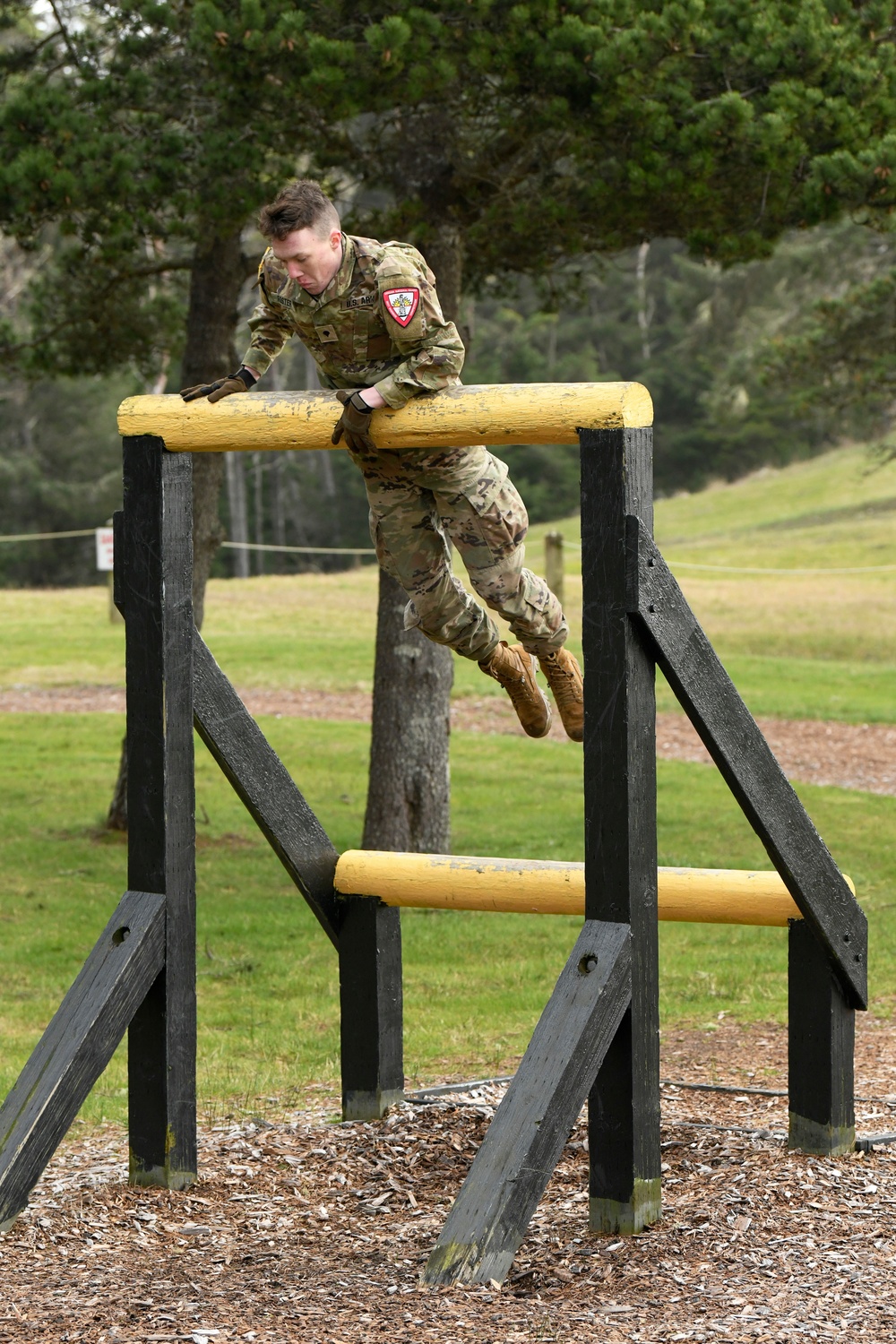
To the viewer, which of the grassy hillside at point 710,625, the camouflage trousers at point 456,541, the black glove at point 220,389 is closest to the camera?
the black glove at point 220,389

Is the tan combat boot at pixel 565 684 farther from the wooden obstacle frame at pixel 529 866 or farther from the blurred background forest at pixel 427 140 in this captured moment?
the blurred background forest at pixel 427 140

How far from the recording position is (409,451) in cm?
404

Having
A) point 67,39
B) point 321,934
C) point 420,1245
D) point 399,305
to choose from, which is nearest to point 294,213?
point 399,305

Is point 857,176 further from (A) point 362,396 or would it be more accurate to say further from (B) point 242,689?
(B) point 242,689

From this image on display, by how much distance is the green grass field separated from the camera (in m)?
6.37

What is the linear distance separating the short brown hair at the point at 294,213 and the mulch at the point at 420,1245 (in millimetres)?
2319

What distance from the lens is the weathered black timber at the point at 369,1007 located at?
448cm

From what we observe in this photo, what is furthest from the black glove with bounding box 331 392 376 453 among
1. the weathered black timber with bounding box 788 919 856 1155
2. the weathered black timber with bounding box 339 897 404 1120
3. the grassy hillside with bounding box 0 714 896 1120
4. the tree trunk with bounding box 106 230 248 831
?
the tree trunk with bounding box 106 230 248 831

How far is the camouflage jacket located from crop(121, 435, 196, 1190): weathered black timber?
16.8 inches

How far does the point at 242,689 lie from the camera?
15602 millimetres

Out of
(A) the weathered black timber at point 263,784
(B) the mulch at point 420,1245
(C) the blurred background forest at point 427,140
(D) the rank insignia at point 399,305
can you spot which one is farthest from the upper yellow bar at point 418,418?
(C) the blurred background forest at point 427,140

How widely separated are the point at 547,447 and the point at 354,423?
129ft

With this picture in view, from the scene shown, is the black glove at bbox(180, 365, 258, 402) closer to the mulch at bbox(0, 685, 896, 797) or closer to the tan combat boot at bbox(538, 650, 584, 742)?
the tan combat boot at bbox(538, 650, 584, 742)

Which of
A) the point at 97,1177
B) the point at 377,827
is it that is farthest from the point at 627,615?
the point at 377,827
